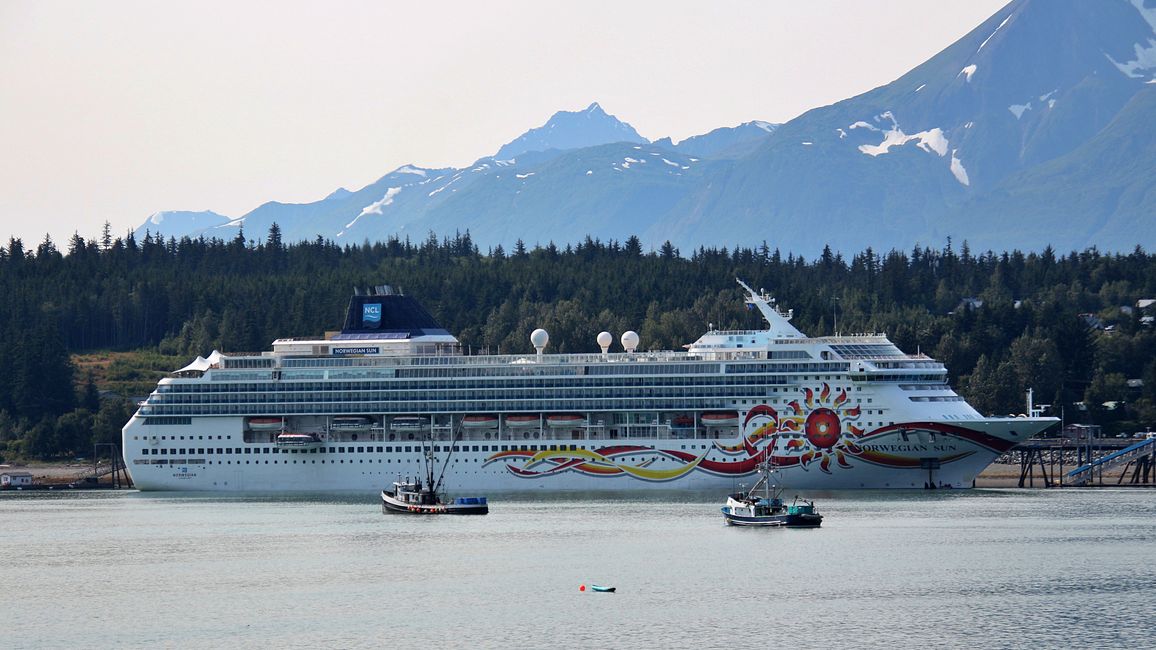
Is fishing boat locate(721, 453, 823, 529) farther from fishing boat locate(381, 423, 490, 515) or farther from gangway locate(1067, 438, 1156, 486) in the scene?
gangway locate(1067, 438, 1156, 486)

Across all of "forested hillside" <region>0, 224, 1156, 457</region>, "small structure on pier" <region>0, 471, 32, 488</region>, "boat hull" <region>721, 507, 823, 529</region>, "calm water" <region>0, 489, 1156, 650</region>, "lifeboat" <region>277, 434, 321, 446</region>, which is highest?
"forested hillside" <region>0, 224, 1156, 457</region>

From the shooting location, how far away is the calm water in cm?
4903

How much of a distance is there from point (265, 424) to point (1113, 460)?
46.2 m

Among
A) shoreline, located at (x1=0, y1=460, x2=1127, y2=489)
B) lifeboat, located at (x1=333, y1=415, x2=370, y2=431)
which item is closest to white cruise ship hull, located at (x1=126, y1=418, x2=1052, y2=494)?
lifeboat, located at (x1=333, y1=415, x2=370, y2=431)

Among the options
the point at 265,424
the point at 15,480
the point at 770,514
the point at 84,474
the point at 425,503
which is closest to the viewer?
the point at 770,514

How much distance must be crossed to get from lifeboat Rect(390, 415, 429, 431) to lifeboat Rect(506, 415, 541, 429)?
469 cm

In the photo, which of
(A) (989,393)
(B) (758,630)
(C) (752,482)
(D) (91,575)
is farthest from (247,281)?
(B) (758,630)

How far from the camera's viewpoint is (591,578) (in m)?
59.3

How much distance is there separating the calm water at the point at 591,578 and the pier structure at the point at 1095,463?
666 inches

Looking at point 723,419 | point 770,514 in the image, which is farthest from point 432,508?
point 723,419

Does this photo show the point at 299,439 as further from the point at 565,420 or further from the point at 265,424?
the point at 565,420

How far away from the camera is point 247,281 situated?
627ft

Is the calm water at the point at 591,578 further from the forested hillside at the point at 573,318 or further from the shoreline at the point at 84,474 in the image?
the forested hillside at the point at 573,318

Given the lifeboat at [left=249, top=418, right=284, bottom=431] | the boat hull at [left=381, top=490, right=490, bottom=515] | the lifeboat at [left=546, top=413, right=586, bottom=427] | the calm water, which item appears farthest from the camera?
the lifeboat at [left=249, top=418, right=284, bottom=431]
